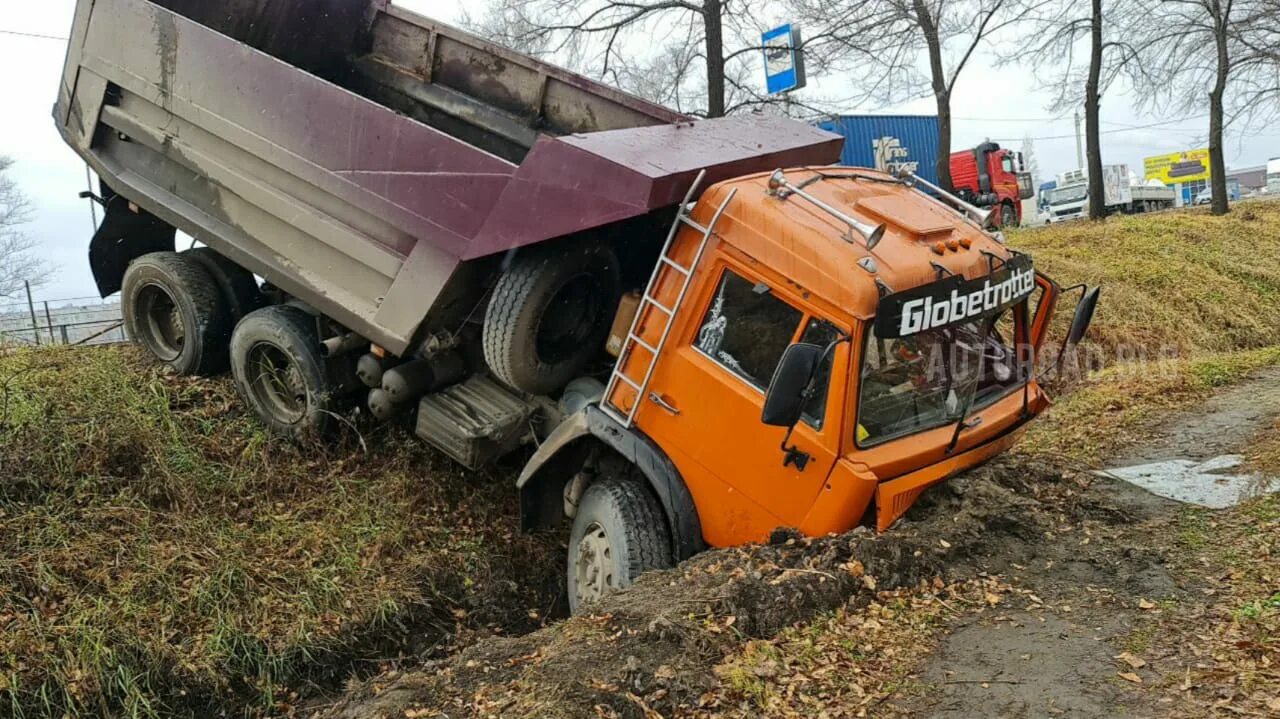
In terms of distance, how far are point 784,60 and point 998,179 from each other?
46.0 ft

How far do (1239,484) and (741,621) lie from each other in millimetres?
3665

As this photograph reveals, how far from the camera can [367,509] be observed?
5867 mm

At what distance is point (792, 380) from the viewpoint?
384 cm

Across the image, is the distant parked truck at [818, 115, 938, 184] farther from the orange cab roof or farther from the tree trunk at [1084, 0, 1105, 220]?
the orange cab roof

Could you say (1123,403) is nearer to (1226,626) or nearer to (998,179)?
(1226,626)

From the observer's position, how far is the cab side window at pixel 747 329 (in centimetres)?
448

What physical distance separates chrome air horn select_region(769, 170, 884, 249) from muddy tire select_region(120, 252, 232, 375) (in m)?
4.13

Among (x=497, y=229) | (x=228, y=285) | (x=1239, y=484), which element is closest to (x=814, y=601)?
(x=497, y=229)

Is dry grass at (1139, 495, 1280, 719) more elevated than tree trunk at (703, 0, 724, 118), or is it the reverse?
tree trunk at (703, 0, 724, 118)

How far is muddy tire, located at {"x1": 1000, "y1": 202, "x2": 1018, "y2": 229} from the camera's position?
24.6 m

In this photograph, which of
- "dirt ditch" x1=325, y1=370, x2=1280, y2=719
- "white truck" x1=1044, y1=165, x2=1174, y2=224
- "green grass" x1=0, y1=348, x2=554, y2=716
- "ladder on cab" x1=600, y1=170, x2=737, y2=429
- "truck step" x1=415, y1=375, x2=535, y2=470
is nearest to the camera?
"dirt ditch" x1=325, y1=370, x2=1280, y2=719

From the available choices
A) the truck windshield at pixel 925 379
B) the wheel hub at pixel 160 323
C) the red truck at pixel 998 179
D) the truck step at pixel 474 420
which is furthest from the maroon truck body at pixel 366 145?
the red truck at pixel 998 179

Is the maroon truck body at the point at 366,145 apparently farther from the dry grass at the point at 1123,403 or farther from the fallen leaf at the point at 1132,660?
the dry grass at the point at 1123,403

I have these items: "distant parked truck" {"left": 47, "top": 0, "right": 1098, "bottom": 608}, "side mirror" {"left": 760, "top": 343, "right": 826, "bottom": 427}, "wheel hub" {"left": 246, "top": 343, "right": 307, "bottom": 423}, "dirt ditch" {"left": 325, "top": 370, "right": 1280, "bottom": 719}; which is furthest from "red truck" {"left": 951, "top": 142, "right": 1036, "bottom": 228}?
"side mirror" {"left": 760, "top": 343, "right": 826, "bottom": 427}
